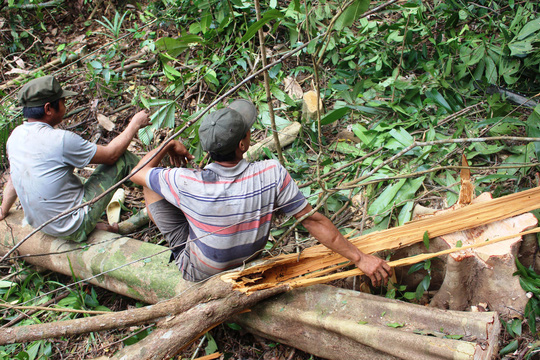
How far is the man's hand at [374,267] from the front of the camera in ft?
7.41

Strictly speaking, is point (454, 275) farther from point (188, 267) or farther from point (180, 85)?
point (180, 85)

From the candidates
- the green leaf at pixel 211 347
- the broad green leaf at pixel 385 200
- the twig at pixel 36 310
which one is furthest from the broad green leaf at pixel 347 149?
the twig at pixel 36 310

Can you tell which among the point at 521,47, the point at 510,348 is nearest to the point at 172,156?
the point at 510,348

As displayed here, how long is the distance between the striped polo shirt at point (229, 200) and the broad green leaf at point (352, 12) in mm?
851

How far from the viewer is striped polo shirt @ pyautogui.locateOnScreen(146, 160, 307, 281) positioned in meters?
2.16

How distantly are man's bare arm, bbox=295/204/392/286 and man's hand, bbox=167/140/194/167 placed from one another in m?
1.02

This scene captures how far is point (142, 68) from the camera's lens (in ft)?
16.1

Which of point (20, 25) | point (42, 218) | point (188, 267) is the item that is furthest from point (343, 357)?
point (20, 25)

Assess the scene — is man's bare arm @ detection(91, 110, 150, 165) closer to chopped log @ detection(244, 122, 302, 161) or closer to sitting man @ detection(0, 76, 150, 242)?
sitting man @ detection(0, 76, 150, 242)

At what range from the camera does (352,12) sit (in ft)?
7.25

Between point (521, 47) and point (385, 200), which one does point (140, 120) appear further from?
point (521, 47)

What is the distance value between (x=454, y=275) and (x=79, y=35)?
540cm

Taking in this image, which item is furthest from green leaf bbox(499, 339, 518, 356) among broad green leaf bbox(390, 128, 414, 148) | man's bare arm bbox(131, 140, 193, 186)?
man's bare arm bbox(131, 140, 193, 186)

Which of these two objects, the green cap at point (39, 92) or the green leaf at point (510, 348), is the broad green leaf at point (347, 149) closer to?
the green leaf at point (510, 348)
